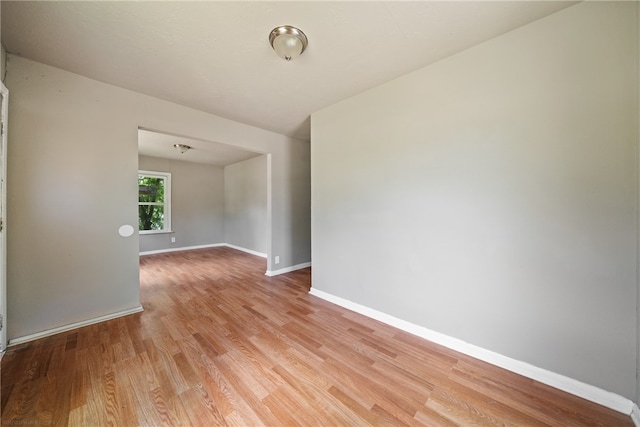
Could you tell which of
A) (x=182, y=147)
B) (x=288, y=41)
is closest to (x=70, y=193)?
(x=288, y=41)

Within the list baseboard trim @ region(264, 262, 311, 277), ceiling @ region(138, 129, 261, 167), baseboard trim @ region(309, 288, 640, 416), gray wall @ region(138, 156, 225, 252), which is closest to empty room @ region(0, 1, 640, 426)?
baseboard trim @ region(309, 288, 640, 416)

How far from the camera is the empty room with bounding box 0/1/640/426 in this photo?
→ 1.26m

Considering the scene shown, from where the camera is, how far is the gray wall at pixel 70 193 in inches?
71.5

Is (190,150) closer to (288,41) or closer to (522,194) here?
(288,41)

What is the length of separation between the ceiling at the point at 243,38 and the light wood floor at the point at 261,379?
2378 millimetres

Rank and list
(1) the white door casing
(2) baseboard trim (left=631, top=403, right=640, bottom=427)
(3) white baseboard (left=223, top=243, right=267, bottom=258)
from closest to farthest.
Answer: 1. (2) baseboard trim (left=631, top=403, right=640, bottom=427)
2. (1) the white door casing
3. (3) white baseboard (left=223, top=243, right=267, bottom=258)

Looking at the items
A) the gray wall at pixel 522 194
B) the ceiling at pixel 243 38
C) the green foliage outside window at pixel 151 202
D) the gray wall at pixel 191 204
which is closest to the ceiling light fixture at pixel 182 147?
the gray wall at pixel 191 204

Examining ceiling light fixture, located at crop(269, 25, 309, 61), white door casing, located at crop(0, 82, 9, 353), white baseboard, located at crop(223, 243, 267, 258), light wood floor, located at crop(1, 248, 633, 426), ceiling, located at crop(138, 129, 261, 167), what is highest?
ceiling, located at crop(138, 129, 261, 167)

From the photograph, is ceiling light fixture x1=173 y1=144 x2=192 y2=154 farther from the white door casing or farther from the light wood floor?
the light wood floor

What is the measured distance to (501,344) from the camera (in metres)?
1.59

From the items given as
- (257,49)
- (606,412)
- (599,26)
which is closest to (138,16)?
(257,49)

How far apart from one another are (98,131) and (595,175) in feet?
13.0

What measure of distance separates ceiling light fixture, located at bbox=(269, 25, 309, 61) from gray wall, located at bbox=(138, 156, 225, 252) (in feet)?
17.7

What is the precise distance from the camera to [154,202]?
5605mm
